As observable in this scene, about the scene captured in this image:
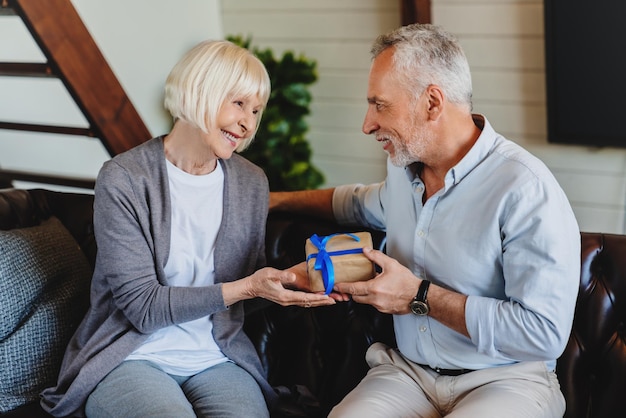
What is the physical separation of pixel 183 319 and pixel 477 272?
0.76 metres

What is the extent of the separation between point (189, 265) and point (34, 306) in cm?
50

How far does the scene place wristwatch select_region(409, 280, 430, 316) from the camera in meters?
1.96

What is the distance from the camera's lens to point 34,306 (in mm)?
2338

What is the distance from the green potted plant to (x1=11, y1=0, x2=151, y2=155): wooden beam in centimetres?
128

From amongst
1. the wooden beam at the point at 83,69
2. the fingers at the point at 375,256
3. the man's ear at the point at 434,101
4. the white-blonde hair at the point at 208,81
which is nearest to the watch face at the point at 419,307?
the fingers at the point at 375,256

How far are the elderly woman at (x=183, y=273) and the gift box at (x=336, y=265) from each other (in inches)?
1.7

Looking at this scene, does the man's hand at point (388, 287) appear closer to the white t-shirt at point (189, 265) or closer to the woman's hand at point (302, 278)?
the woman's hand at point (302, 278)

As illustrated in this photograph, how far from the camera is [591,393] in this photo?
206cm

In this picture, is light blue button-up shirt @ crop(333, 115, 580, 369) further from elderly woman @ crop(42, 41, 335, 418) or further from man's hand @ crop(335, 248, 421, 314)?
elderly woman @ crop(42, 41, 335, 418)

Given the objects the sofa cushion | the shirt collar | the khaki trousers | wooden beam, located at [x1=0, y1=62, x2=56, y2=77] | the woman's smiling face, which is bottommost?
the khaki trousers

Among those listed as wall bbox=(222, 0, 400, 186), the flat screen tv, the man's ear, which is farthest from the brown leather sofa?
wall bbox=(222, 0, 400, 186)

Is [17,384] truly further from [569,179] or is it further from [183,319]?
[569,179]

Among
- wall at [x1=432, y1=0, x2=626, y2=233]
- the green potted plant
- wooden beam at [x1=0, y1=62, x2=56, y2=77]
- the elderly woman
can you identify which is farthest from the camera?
the green potted plant

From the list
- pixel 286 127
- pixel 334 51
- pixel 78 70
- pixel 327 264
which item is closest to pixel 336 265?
pixel 327 264
